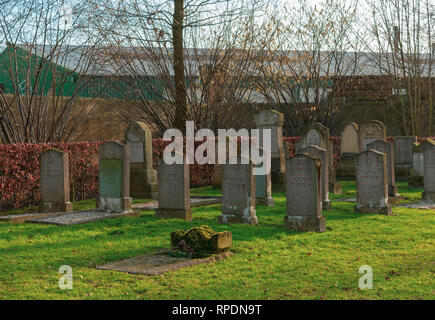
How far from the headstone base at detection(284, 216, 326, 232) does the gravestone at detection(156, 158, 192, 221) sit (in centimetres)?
222

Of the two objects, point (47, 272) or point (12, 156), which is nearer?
point (47, 272)

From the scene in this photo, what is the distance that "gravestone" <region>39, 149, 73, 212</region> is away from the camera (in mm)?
12609

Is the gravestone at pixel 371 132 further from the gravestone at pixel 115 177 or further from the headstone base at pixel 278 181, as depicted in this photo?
the gravestone at pixel 115 177

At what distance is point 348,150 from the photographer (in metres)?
20.8

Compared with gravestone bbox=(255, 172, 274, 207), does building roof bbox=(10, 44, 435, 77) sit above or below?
above

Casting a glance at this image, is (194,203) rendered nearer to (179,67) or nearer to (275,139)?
(275,139)

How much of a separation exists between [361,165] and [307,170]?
2.72 m

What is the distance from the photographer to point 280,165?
1712 centimetres

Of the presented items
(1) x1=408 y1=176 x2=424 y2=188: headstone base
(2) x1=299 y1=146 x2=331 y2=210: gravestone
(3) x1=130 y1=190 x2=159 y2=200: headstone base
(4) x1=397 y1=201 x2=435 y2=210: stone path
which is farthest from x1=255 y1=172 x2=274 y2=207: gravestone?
(1) x1=408 y1=176 x2=424 y2=188: headstone base

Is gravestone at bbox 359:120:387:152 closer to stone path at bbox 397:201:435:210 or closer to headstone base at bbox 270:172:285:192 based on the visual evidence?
headstone base at bbox 270:172:285:192

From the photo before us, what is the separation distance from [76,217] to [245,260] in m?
5.11
